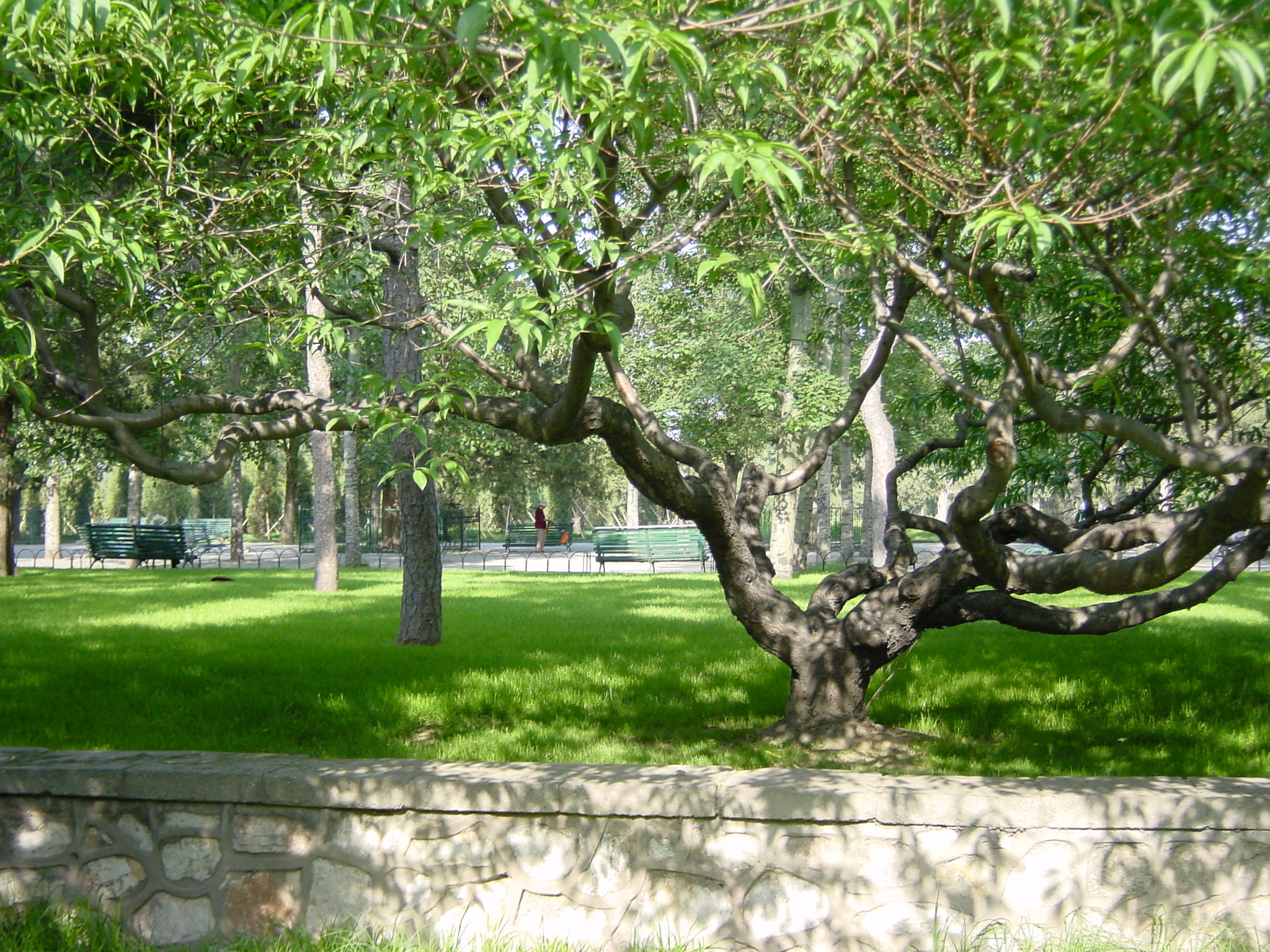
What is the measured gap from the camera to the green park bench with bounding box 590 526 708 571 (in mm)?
24969

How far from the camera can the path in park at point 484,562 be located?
26.0m

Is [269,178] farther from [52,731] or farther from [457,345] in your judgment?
[52,731]

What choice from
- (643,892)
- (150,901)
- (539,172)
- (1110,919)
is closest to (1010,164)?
(539,172)

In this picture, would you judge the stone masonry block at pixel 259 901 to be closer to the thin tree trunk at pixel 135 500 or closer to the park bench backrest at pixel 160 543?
the park bench backrest at pixel 160 543

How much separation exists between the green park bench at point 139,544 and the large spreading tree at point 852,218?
1849 centimetres

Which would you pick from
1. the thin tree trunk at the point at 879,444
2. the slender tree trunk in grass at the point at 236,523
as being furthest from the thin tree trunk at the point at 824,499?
the slender tree trunk in grass at the point at 236,523

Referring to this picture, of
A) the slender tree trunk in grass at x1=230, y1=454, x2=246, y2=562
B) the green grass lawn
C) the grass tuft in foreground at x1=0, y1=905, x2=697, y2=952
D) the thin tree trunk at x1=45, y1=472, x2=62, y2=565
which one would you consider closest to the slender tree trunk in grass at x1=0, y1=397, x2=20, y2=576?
the slender tree trunk in grass at x1=230, y1=454, x2=246, y2=562

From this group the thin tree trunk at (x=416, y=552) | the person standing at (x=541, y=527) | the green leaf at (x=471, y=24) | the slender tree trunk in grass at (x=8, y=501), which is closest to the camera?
the green leaf at (x=471, y=24)

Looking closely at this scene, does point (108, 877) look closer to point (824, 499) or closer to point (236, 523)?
point (824, 499)

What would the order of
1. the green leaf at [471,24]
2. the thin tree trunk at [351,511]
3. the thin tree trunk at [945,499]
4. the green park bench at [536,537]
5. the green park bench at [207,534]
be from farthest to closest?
1. the thin tree trunk at [945,499]
2. the green park bench at [536,537]
3. the green park bench at [207,534]
4. the thin tree trunk at [351,511]
5. the green leaf at [471,24]

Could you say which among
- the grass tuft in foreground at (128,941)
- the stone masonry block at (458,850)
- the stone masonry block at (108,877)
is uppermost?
the stone masonry block at (458,850)

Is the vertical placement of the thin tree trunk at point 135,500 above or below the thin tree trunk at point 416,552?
above

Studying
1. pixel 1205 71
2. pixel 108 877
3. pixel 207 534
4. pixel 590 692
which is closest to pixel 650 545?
pixel 590 692

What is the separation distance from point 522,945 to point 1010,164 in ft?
12.6
